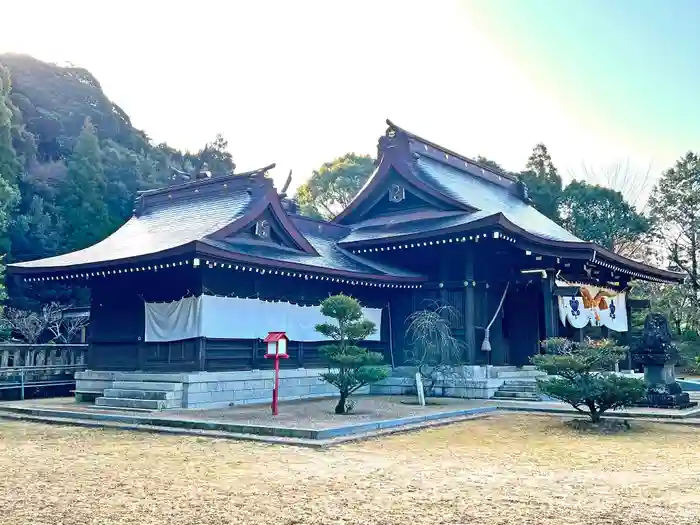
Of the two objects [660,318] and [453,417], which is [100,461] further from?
[660,318]

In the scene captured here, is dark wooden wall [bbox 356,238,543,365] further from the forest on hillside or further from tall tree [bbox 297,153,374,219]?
tall tree [bbox 297,153,374,219]

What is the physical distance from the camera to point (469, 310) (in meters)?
18.2

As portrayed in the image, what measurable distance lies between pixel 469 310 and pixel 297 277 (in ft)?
16.3

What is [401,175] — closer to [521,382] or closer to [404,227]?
[404,227]

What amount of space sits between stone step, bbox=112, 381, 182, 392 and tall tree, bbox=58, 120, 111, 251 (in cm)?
1981

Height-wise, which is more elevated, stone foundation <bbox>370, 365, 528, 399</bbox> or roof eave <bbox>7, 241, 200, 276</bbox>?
roof eave <bbox>7, 241, 200, 276</bbox>

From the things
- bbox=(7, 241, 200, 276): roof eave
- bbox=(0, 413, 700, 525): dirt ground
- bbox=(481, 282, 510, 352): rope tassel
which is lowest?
bbox=(0, 413, 700, 525): dirt ground

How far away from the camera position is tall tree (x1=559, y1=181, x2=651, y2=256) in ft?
130

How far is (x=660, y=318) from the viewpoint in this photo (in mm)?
14930

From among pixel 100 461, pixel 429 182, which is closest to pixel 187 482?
pixel 100 461

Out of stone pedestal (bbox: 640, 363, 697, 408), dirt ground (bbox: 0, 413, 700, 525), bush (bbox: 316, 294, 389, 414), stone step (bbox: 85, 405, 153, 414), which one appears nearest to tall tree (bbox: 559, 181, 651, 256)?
stone pedestal (bbox: 640, 363, 697, 408)

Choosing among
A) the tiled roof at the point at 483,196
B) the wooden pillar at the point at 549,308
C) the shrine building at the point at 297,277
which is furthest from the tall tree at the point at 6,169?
the wooden pillar at the point at 549,308

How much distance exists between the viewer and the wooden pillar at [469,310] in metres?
18.0

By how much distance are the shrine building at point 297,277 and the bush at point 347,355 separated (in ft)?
8.21
